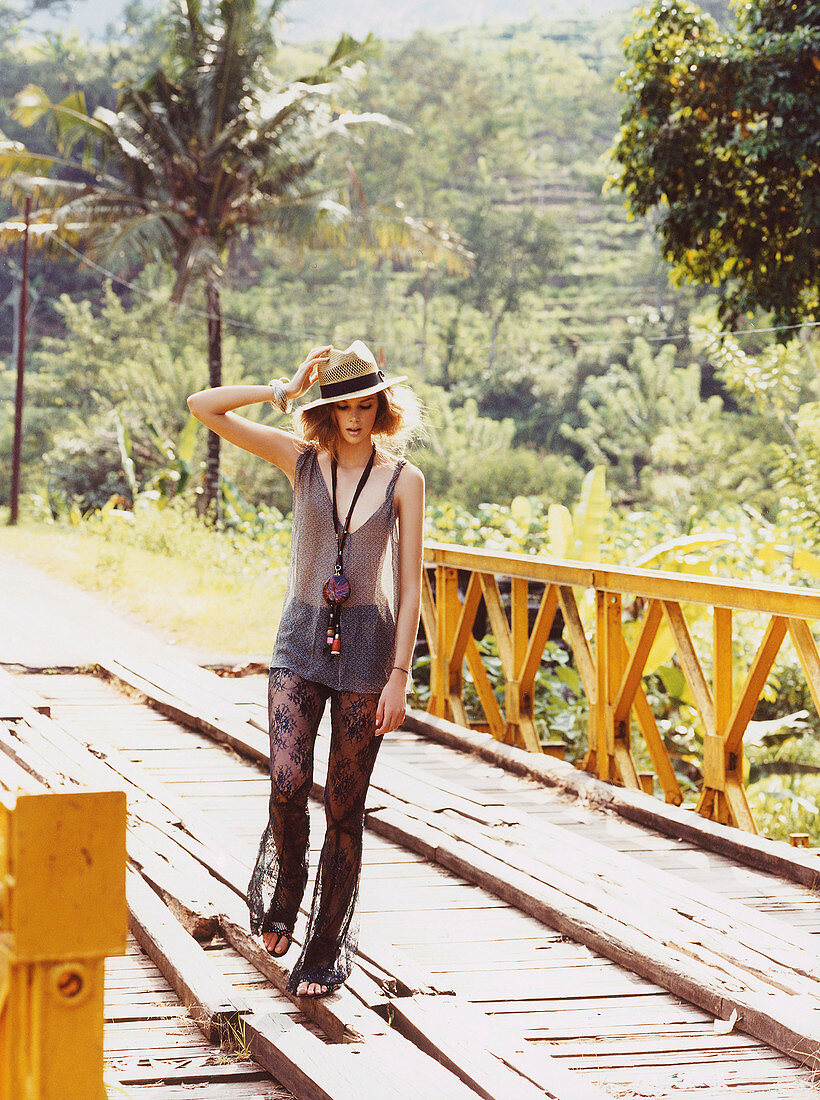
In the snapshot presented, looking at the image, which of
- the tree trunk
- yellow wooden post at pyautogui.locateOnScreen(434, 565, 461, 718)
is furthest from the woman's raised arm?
the tree trunk

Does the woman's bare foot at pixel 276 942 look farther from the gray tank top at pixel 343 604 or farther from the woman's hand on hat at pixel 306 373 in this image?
the woman's hand on hat at pixel 306 373

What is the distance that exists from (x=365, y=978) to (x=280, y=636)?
98cm

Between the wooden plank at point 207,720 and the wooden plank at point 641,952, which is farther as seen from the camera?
the wooden plank at point 207,720

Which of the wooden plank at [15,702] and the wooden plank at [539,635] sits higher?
the wooden plank at [539,635]

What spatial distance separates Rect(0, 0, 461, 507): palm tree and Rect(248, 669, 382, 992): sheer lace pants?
57.8 ft

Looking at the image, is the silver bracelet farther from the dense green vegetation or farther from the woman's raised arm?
the dense green vegetation

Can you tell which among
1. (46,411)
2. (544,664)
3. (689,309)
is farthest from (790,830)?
(689,309)

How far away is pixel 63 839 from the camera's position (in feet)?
5.49

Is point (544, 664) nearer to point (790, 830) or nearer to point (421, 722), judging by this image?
point (790, 830)

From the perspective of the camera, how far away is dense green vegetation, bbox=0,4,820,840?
2744 centimetres

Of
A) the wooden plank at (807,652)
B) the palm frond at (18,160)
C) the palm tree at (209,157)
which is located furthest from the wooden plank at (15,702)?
the palm frond at (18,160)

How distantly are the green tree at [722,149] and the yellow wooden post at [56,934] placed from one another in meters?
10.5

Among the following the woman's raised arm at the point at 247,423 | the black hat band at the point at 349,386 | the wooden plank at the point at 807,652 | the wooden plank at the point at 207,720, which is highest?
the black hat band at the point at 349,386

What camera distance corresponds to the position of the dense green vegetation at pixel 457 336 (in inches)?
1080
